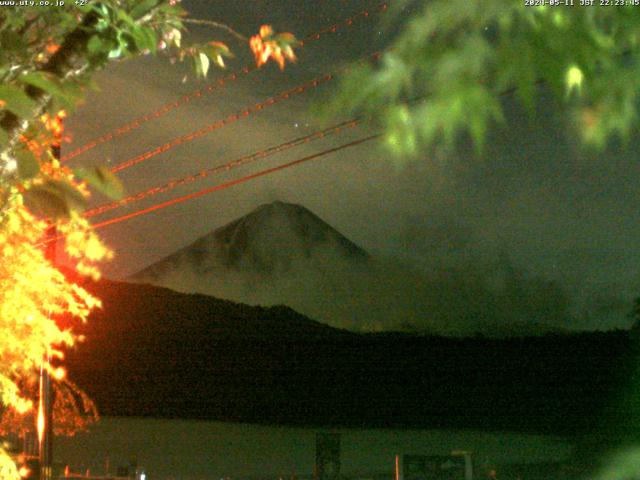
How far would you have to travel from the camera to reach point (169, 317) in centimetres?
4625

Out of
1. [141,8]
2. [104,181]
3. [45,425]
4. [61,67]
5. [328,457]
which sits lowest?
[328,457]

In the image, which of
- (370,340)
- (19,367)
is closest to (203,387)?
(370,340)

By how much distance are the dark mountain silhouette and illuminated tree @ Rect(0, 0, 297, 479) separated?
21.2m

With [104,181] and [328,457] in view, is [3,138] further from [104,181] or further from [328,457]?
[328,457]

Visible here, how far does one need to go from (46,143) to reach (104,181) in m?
1.78

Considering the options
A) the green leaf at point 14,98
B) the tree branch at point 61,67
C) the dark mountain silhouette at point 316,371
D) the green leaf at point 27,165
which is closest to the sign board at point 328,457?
the dark mountain silhouette at point 316,371

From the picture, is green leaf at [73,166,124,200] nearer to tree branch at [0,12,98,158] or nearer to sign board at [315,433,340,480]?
tree branch at [0,12,98,158]

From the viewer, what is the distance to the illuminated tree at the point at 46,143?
3551 millimetres

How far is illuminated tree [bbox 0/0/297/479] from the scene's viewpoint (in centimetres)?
355

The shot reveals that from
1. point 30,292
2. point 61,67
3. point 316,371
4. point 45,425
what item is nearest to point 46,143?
point 61,67

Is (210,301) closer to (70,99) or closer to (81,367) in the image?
(81,367)

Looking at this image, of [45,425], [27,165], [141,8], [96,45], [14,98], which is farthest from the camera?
[45,425]

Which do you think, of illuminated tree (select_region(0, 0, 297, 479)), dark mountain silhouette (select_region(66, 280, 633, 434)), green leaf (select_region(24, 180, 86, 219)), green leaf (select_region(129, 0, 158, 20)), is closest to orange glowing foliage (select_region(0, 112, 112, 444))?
illuminated tree (select_region(0, 0, 297, 479))

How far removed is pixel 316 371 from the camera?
40.6 meters
